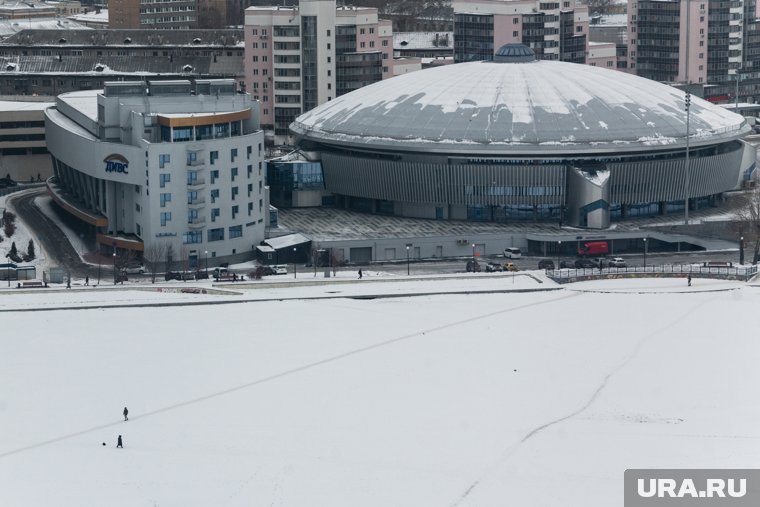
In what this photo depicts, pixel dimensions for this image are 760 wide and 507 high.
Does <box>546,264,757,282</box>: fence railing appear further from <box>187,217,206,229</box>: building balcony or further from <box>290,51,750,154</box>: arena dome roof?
<box>187,217,206,229</box>: building balcony

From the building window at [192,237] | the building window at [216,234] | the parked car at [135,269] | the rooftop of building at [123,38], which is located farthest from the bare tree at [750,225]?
the rooftop of building at [123,38]

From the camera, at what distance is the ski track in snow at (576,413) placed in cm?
6266

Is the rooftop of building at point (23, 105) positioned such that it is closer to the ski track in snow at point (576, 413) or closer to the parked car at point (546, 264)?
the parked car at point (546, 264)

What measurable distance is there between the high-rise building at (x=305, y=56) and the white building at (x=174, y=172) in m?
33.3

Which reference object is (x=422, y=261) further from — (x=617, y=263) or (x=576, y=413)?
(x=576, y=413)

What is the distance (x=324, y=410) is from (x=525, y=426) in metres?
8.23

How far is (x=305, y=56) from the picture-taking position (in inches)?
5832

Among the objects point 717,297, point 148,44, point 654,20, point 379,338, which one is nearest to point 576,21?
point 654,20

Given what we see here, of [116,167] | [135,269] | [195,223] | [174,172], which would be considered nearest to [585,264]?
[195,223]

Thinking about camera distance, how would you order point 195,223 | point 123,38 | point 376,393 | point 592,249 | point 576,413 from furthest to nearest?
point 123,38 → point 592,249 → point 195,223 → point 376,393 → point 576,413

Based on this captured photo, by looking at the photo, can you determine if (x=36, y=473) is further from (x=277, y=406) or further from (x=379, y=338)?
(x=379, y=338)

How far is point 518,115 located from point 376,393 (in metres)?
47.8

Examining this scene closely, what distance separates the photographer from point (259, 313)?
302 feet

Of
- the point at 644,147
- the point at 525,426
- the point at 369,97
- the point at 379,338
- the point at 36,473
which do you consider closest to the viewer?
the point at 36,473
